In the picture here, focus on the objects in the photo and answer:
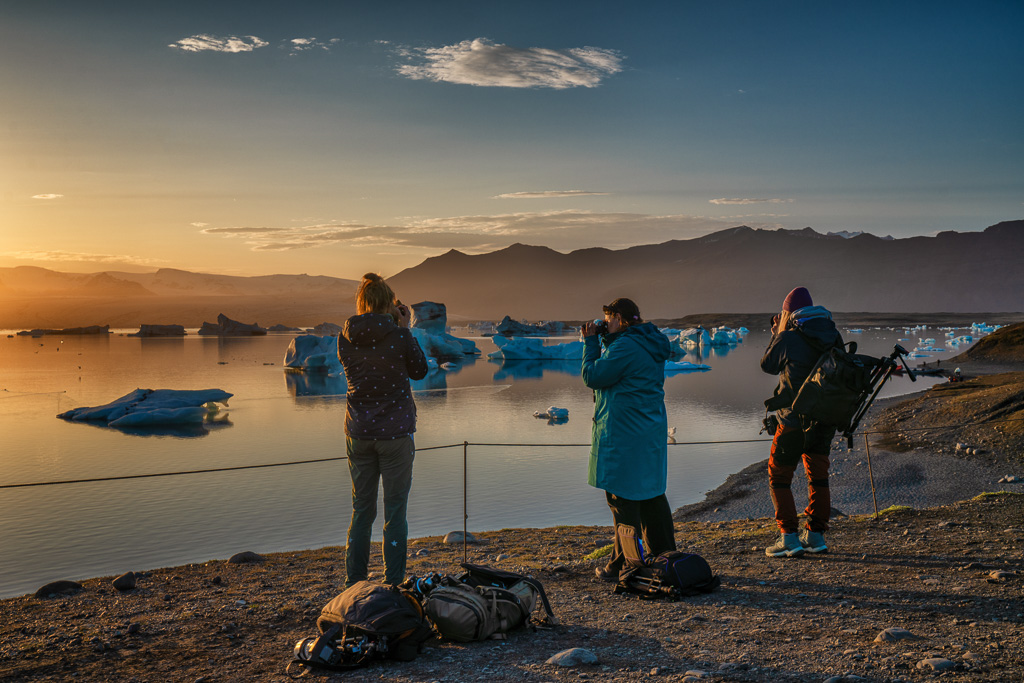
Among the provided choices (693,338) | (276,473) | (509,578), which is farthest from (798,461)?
(693,338)

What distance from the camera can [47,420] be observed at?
2630 cm

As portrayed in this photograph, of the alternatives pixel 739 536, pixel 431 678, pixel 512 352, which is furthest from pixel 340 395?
pixel 431 678

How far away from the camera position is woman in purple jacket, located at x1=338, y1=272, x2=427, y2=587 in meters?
4.62

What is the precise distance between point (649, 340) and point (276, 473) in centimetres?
1360

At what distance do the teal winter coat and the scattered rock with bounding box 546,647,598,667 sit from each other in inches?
48.6

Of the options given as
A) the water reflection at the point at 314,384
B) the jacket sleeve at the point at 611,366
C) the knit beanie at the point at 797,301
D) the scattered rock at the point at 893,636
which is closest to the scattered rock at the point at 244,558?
the jacket sleeve at the point at 611,366

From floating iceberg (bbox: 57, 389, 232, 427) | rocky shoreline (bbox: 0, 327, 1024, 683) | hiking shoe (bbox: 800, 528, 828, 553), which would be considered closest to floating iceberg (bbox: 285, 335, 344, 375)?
floating iceberg (bbox: 57, 389, 232, 427)

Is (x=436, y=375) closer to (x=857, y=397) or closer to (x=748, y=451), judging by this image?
(x=748, y=451)

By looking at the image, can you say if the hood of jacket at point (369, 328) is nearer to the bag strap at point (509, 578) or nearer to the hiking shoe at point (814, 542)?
the bag strap at point (509, 578)

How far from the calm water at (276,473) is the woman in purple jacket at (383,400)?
6279 millimetres

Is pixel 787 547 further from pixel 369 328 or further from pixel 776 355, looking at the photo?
pixel 369 328

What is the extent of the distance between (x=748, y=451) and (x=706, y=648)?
48.0 ft

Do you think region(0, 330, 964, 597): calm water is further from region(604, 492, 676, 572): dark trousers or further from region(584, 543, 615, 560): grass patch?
region(604, 492, 676, 572): dark trousers

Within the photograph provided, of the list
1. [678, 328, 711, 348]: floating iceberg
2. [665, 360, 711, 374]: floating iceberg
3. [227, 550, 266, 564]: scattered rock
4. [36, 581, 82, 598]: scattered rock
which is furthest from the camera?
[678, 328, 711, 348]: floating iceberg
